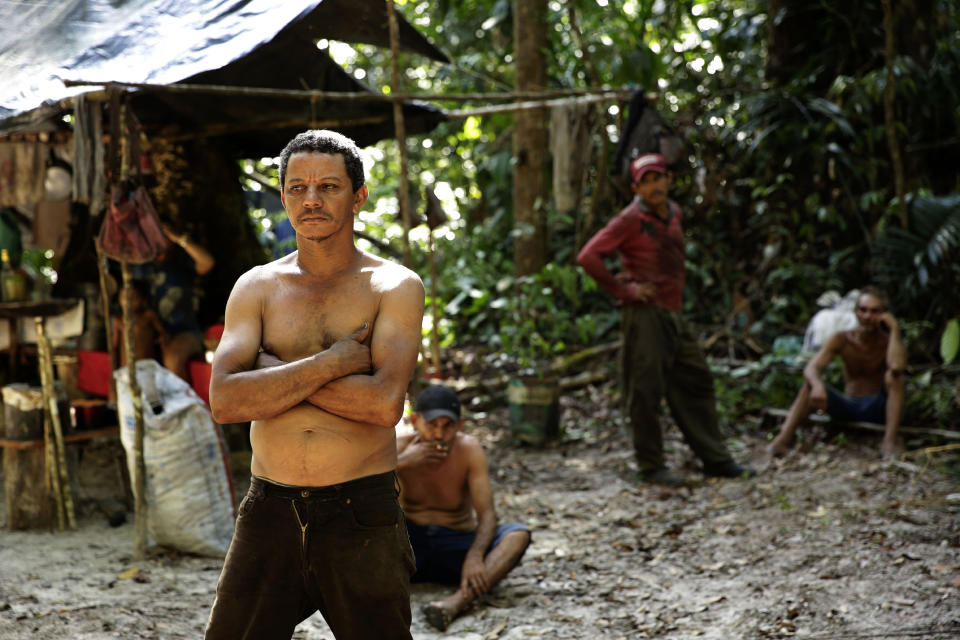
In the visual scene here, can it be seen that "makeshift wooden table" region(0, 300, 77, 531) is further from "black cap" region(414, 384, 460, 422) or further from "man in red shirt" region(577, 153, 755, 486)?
"man in red shirt" region(577, 153, 755, 486)

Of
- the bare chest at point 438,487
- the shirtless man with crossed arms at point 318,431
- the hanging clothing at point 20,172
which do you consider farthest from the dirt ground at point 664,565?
the hanging clothing at point 20,172

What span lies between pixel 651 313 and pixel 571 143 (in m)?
1.66

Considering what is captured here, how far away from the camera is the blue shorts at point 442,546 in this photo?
441 centimetres

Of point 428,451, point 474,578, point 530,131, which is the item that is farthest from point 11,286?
point 530,131

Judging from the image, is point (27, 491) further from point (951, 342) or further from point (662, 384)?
point (951, 342)

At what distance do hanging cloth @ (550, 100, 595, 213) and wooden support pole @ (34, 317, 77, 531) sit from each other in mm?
4005

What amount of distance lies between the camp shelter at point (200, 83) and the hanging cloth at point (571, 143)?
97 cm

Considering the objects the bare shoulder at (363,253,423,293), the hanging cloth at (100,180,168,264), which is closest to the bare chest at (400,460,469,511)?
the hanging cloth at (100,180,168,264)

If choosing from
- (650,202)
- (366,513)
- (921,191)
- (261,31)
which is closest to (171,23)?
(261,31)

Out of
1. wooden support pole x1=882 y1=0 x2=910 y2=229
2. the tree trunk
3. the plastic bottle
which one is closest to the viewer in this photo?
the plastic bottle

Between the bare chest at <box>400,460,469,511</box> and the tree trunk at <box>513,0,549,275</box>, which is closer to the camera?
the bare chest at <box>400,460,469,511</box>

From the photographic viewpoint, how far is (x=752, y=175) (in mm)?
10281

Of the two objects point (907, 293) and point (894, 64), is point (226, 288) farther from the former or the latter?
point (894, 64)

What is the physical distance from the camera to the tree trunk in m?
9.38
